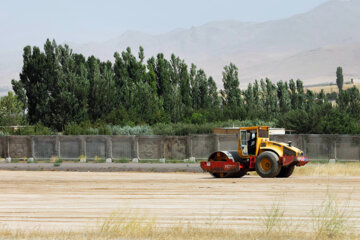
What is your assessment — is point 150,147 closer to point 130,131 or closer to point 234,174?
point 130,131

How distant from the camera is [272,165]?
2752 centimetres

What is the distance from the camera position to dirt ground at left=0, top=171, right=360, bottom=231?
643 inches

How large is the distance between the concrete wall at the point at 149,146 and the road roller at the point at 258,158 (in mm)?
14325

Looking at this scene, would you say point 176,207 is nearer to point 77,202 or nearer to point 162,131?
point 77,202

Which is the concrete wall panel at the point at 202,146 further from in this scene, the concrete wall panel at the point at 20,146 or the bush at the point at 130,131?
the bush at the point at 130,131

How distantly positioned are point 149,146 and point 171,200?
26686 mm

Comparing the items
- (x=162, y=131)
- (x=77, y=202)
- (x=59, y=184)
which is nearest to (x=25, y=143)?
(x=162, y=131)

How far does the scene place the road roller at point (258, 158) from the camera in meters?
27.5

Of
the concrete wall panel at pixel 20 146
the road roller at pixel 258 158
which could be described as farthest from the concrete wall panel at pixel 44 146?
the road roller at pixel 258 158

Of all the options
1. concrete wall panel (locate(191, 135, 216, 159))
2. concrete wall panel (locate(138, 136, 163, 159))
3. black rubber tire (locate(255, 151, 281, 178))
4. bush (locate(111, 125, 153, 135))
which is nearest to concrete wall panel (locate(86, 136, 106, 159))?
concrete wall panel (locate(138, 136, 163, 159))

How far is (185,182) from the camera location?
28.0 metres

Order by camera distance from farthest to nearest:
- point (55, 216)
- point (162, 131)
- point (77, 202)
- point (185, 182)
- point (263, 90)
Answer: point (263, 90)
point (162, 131)
point (185, 182)
point (77, 202)
point (55, 216)

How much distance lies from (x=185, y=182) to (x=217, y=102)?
224 ft

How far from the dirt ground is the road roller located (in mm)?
796
